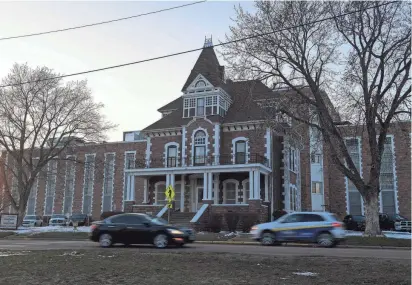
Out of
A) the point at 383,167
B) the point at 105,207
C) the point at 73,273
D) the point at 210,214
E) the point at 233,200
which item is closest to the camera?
the point at 73,273

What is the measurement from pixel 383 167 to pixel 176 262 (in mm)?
39474

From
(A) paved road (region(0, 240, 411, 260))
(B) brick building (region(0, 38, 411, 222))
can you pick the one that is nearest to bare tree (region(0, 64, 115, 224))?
(B) brick building (region(0, 38, 411, 222))

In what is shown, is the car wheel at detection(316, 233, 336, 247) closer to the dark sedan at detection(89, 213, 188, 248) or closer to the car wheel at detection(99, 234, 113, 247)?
the dark sedan at detection(89, 213, 188, 248)

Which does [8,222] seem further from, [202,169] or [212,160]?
[212,160]

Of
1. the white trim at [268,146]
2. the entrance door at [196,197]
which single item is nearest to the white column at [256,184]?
the white trim at [268,146]

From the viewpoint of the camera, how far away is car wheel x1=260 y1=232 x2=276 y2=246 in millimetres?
20781

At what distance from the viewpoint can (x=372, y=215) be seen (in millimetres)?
25500

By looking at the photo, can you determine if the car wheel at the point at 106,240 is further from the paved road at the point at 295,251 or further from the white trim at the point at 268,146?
the white trim at the point at 268,146

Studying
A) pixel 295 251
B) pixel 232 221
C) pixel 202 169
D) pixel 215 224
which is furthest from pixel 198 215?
pixel 295 251

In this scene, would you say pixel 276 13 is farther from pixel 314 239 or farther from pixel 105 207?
pixel 105 207

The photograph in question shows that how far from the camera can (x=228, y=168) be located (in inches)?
1462

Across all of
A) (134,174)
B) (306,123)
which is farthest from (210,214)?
(306,123)

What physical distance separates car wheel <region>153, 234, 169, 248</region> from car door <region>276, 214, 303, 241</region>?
588cm

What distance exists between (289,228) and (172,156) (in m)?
23.3
